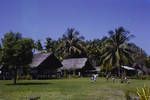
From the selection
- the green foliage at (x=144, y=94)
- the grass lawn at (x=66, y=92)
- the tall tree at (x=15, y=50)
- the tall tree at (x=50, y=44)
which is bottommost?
the grass lawn at (x=66, y=92)

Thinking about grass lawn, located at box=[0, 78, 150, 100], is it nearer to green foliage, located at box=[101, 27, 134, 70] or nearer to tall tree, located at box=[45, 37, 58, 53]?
green foliage, located at box=[101, 27, 134, 70]

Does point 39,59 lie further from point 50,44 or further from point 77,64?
point 50,44

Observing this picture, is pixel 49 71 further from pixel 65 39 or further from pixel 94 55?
pixel 94 55

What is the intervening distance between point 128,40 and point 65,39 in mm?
24577

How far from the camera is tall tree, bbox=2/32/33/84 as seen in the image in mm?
55594

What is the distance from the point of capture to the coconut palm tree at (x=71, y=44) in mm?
105625

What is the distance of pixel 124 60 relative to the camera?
8644 centimetres

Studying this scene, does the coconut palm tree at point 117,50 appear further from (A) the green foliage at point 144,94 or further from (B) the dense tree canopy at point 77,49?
(A) the green foliage at point 144,94

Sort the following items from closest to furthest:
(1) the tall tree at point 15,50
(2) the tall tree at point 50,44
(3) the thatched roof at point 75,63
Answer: (1) the tall tree at point 15,50 < (3) the thatched roof at point 75,63 < (2) the tall tree at point 50,44

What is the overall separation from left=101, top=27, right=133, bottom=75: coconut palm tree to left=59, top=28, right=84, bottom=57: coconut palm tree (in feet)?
56.7

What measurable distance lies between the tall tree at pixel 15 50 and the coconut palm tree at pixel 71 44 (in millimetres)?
47445

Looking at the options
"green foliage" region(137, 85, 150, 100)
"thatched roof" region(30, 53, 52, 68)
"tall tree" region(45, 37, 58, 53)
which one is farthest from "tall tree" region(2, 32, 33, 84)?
"tall tree" region(45, 37, 58, 53)

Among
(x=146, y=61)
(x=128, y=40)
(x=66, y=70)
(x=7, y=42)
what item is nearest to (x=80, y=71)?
(x=66, y=70)

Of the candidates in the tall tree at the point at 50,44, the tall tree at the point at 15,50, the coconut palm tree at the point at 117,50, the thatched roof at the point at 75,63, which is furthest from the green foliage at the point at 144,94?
the tall tree at the point at 50,44
